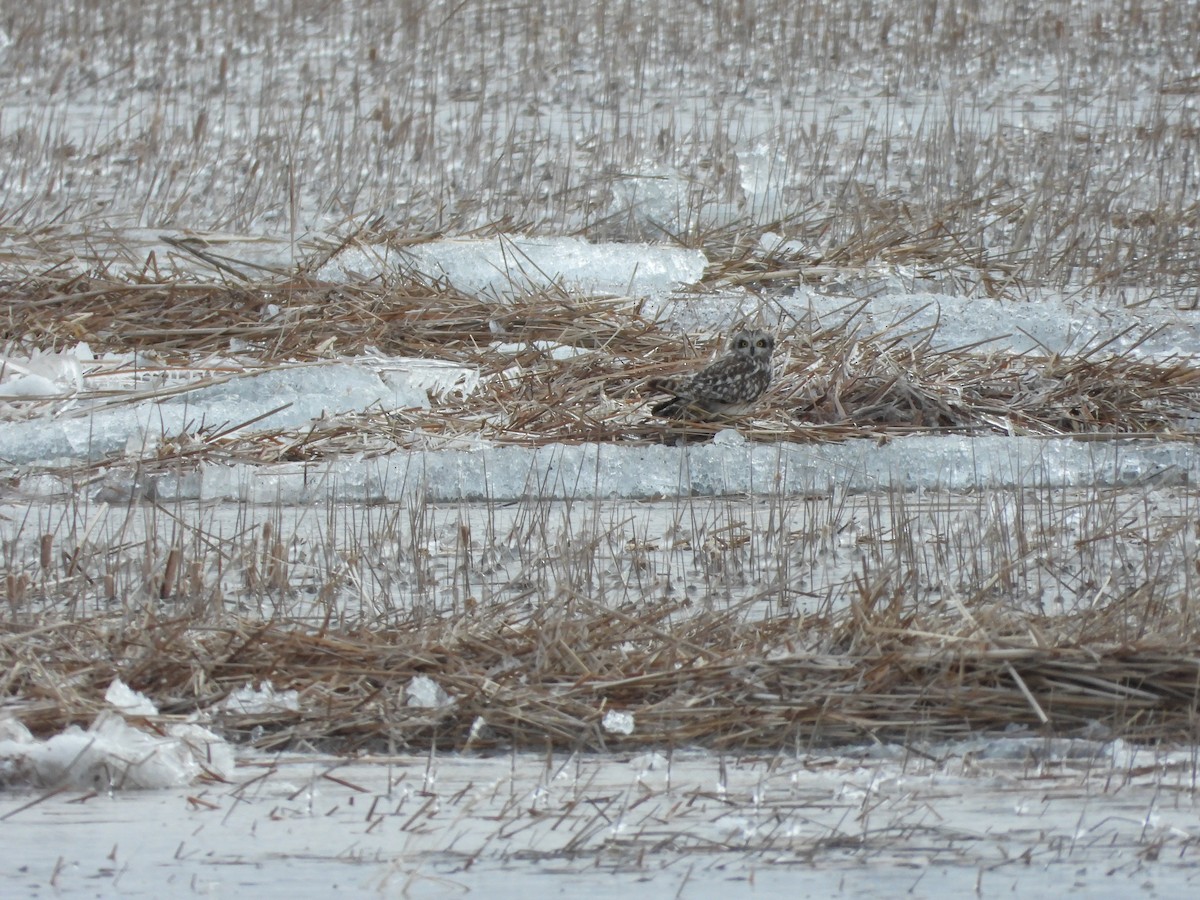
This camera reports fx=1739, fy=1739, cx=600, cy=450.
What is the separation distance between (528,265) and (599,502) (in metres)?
3.15

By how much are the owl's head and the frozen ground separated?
254cm

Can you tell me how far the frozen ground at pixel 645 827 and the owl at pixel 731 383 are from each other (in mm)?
2541

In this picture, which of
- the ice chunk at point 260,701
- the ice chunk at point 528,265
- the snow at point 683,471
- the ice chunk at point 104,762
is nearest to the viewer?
the ice chunk at point 104,762

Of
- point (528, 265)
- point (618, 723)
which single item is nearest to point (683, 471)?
point (618, 723)

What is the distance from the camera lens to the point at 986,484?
537cm

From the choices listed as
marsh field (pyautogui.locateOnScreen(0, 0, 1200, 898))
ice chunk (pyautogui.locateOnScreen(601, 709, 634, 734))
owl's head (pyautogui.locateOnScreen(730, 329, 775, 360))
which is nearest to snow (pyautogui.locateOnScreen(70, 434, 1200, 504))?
marsh field (pyautogui.locateOnScreen(0, 0, 1200, 898))

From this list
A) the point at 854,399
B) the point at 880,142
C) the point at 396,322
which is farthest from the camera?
the point at 880,142

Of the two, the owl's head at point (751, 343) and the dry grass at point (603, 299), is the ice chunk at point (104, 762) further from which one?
the owl's head at point (751, 343)

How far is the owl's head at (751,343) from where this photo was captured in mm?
5680

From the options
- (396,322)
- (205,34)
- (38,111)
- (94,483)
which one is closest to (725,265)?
(396,322)

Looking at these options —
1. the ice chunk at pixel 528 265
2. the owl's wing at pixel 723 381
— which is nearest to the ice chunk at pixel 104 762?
the owl's wing at pixel 723 381

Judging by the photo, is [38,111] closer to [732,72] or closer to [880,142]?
[732,72]

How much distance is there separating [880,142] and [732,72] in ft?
7.81

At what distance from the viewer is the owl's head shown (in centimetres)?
568
